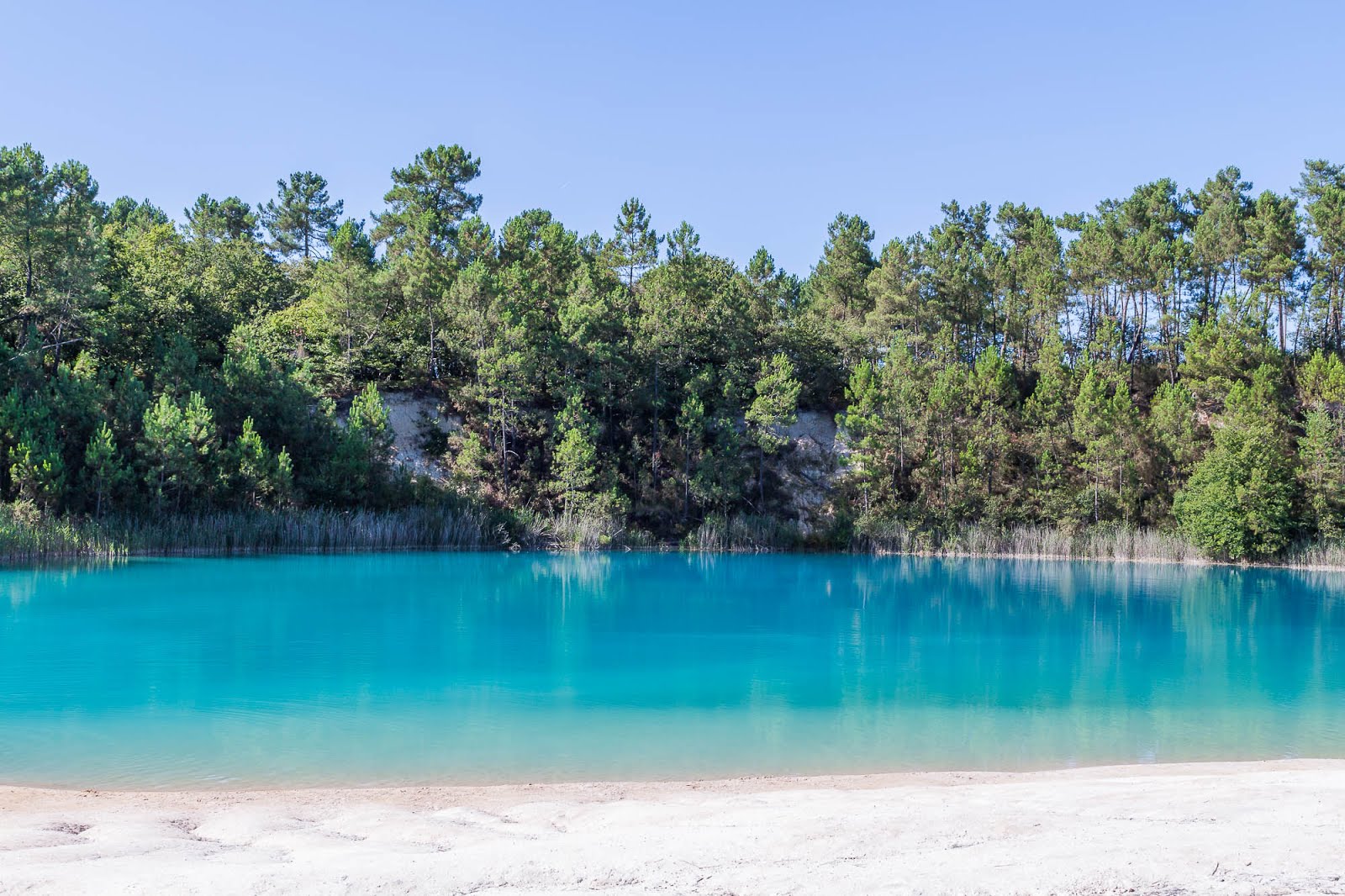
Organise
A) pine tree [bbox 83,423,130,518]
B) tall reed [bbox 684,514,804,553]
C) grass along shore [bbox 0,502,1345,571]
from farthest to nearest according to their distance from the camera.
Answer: tall reed [bbox 684,514,804,553]
pine tree [bbox 83,423,130,518]
grass along shore [bbox 0,502,1345,571]

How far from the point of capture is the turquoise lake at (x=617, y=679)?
365 inches

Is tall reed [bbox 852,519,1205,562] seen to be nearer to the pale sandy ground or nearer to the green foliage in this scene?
the green foliage

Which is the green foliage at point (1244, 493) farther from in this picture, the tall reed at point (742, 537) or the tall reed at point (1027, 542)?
the tall reed at point (742, 537)

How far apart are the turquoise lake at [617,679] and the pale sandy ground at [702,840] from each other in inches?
56.2

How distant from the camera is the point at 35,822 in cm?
619

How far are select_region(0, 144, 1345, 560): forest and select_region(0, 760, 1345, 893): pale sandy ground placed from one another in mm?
26569

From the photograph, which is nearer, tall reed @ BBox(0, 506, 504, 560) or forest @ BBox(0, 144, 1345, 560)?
tall reed @ BBox(0, 506, 504, 560)

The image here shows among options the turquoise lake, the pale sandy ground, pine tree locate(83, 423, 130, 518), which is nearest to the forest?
pine tree locate(83, 423, 130, 518)

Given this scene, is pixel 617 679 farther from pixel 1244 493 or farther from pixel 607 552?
pixel 1244 493

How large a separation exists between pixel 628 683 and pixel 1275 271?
1670 inches

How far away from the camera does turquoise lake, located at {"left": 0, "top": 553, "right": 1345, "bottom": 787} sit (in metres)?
9.27

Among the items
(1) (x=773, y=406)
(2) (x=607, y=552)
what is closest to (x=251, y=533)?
(2) (x=607, y=552)

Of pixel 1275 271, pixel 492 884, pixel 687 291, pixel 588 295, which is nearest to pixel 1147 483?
pixel 1275 271

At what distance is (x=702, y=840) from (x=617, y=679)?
26.7 ft
